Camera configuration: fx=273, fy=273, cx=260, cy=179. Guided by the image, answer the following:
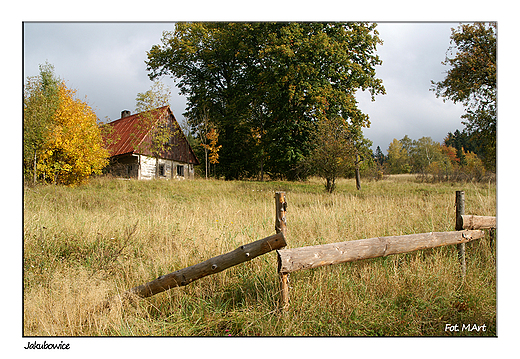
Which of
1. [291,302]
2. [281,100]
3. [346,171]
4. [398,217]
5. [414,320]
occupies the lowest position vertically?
[414,320]

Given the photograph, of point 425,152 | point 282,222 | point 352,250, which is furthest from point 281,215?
point 425,152

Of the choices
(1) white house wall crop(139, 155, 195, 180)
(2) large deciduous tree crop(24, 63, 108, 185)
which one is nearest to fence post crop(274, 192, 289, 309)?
(2) large deciduous tree crop(24, 63, 108, 185)

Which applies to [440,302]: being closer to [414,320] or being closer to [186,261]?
[414,320]

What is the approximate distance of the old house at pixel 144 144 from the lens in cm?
2128

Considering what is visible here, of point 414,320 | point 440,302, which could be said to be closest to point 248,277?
point 414,320

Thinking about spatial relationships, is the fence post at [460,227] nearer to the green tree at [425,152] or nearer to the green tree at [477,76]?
the green tree at [477,76]

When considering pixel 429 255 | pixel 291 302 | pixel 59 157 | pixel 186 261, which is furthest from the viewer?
pixel 59 157

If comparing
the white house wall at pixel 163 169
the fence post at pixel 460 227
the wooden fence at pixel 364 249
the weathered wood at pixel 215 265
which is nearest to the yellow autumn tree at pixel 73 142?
the white house wall at pixel 163 169

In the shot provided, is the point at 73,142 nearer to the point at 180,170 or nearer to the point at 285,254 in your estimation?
the point at 180,170

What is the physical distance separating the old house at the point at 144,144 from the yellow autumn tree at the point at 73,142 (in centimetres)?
612

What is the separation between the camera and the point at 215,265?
3.07 m

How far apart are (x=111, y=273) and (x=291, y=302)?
2944 millimetres

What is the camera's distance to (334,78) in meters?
19.1

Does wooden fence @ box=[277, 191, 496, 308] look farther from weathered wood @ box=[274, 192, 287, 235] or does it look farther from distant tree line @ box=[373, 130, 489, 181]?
distant tree line @ box=[373, 130, 489, 181]
